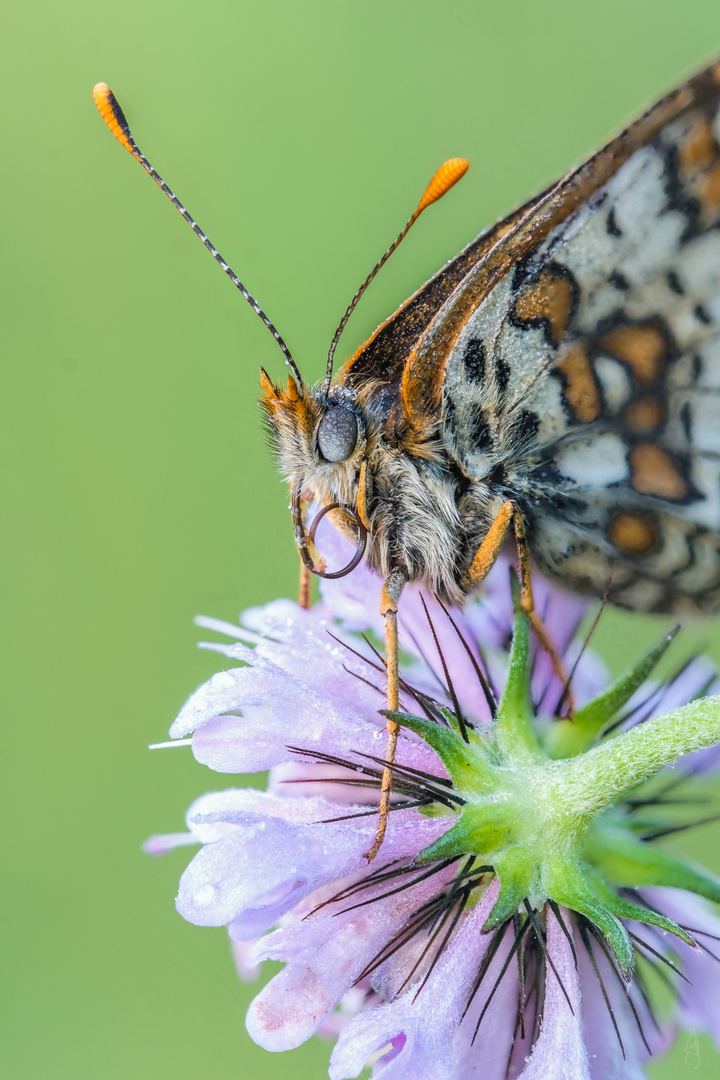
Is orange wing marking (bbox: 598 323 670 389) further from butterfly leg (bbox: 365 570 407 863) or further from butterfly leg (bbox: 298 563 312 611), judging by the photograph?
butterfly leg (bbox: 298 563 312 611)

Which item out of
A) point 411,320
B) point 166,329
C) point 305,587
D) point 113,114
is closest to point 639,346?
point 411,320

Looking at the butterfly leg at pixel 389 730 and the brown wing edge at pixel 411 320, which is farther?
the brown wing edge at pixel 411 320

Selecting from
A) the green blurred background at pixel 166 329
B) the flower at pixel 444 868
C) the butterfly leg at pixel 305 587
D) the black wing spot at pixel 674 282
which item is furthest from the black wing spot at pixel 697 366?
the green blurred background at pixel 166 329

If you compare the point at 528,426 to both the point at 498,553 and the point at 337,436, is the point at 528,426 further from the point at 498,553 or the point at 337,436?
the point at 337,436

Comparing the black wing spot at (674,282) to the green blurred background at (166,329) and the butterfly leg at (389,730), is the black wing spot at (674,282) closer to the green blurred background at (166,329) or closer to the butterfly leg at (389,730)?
the butterfly leg at (389,730)

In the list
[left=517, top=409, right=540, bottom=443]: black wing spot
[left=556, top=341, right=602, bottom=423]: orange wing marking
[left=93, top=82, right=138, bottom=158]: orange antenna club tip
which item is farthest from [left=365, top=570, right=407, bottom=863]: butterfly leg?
[left=93, top=82, right=138, bottom=158]: orange antenna club tip

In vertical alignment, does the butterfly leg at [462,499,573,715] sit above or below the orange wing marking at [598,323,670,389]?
below
